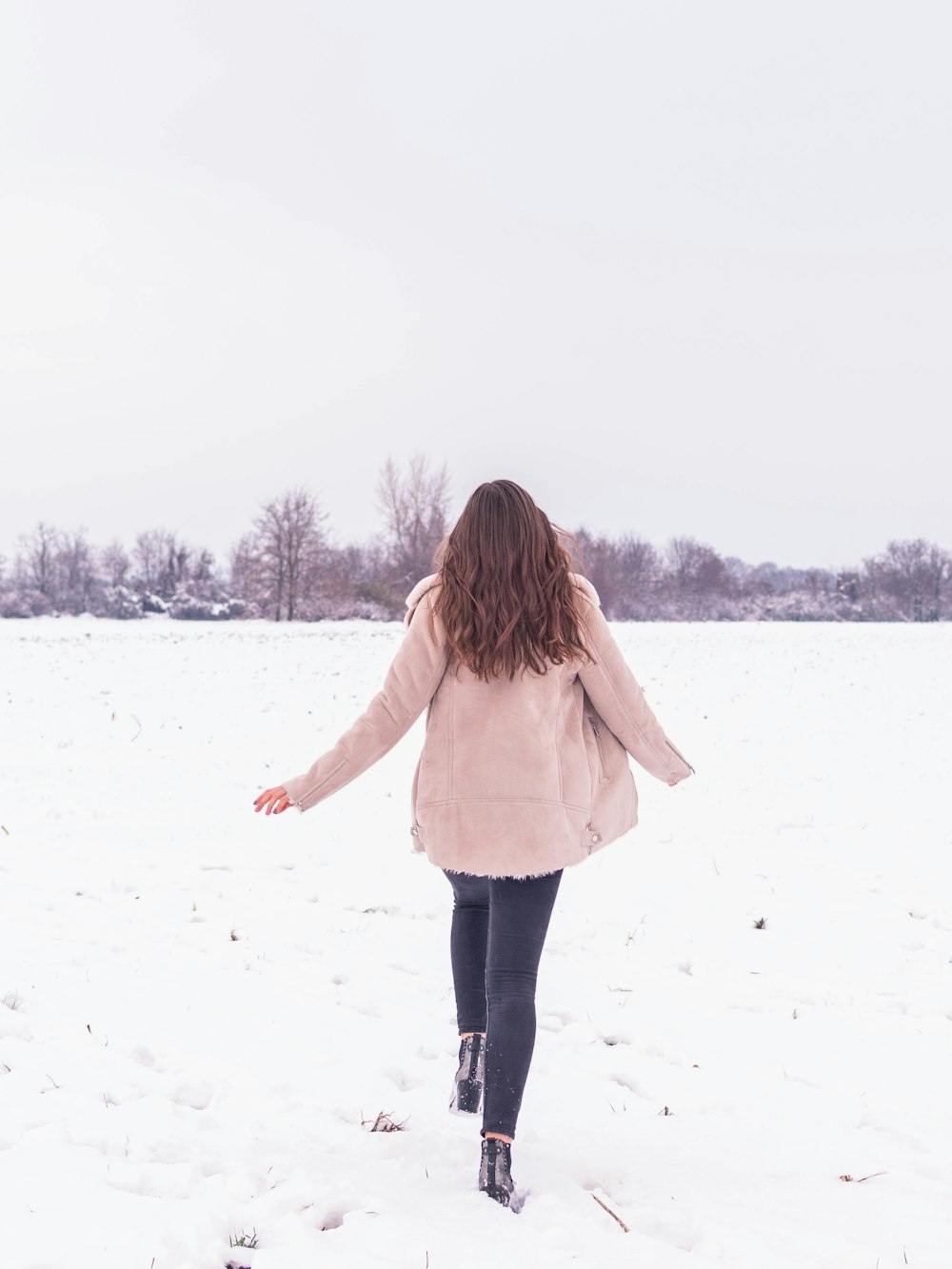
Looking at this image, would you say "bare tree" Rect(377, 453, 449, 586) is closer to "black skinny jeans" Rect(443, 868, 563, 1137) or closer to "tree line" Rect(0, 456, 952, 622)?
"tree line" Rect(0, 456, 952, 622)

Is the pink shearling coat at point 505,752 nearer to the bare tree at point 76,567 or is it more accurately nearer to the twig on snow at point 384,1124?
the twig on snow at point 384,1124

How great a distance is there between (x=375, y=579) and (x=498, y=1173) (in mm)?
51308

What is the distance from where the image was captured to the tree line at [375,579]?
169 ft

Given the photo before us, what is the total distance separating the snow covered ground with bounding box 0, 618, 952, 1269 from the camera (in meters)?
2.77

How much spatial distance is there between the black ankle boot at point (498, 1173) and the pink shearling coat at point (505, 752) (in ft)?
2.92

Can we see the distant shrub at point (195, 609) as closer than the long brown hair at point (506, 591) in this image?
No

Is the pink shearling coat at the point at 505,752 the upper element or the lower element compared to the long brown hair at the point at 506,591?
lower

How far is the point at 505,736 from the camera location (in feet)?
9.79

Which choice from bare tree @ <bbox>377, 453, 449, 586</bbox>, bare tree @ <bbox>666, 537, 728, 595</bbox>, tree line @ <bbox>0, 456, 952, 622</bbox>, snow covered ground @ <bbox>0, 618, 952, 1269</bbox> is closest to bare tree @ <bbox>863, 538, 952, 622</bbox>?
tree line @ <bbox>0, 456, 952, 622</bbox>

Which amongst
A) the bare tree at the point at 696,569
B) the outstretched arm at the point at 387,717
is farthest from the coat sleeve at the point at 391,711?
the bare tree at the point at 696,569

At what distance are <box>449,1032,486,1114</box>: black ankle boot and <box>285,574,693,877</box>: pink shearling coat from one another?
0.92 metres

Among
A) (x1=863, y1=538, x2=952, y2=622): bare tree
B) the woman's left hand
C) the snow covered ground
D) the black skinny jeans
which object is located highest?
(x1=863, y1=538, x2=952, y2=622): bare tree

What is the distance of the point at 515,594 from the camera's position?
2.95m

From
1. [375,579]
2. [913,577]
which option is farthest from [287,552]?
[913,577]
